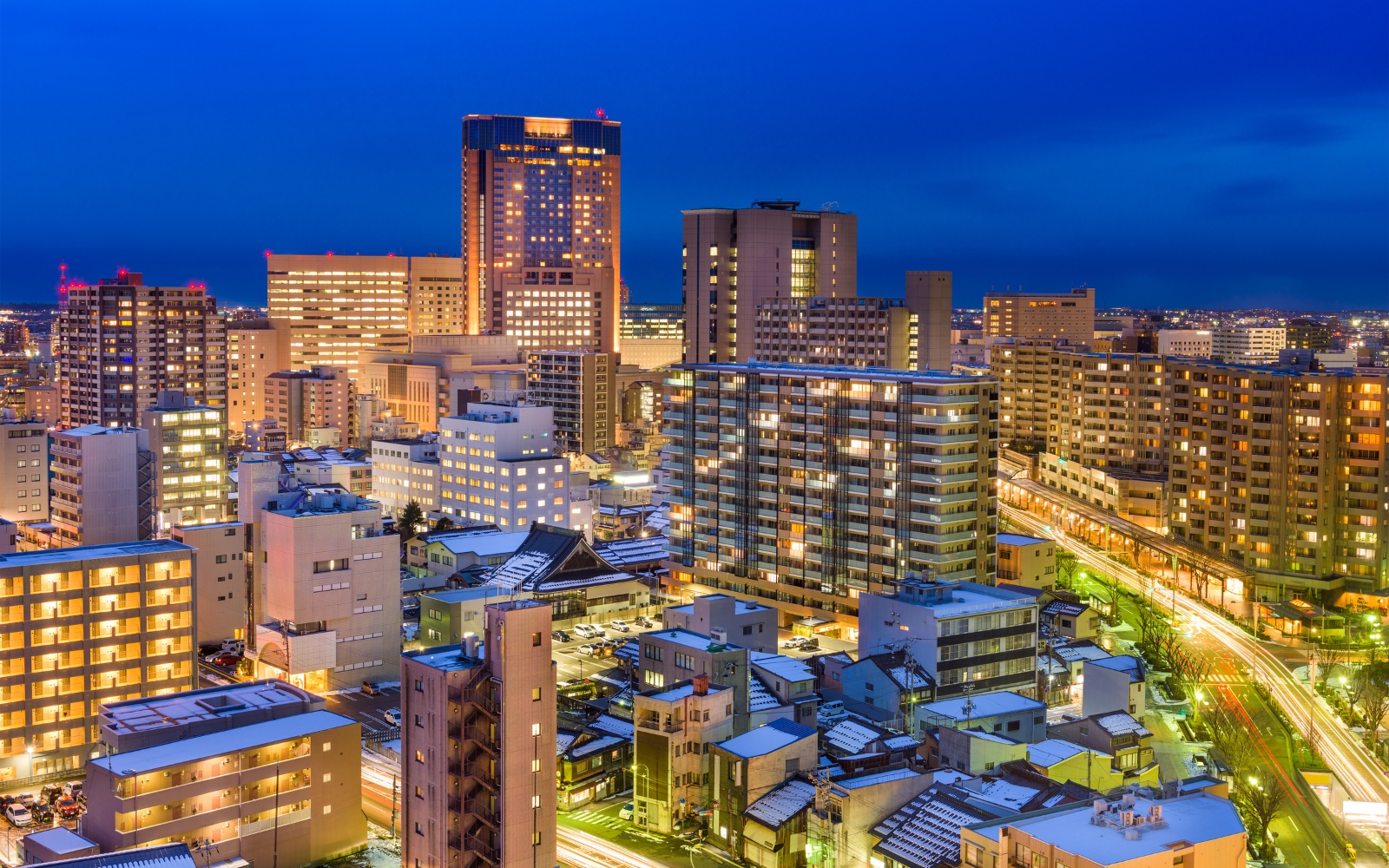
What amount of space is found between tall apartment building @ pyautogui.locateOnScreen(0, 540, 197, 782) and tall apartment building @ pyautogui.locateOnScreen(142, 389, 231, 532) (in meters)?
19.0

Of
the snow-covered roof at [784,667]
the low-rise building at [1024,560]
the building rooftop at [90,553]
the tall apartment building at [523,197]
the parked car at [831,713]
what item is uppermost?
the tall apartment building at [523,197]

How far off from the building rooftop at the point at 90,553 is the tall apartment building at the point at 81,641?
0.02 meters

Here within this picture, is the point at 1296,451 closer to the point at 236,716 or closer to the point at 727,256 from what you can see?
the point at 727,256

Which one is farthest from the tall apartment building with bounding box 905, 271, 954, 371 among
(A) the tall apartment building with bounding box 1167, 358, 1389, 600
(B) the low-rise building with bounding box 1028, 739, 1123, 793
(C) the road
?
(B) the low-rise building with bounding box 1028, 739, 1123, 793

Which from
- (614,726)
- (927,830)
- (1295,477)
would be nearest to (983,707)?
(927,830)

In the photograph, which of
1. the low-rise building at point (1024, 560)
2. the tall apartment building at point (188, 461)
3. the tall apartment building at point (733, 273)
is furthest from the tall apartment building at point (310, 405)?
the low-rise building at point (1024, 560)

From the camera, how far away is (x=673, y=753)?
82.2ft

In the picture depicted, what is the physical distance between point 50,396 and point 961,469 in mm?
59794

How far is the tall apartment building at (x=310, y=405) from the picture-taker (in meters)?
81.6

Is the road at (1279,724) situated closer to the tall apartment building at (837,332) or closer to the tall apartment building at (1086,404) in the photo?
the tall apartment building at (1086,404)

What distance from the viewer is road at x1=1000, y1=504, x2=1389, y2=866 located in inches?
1012

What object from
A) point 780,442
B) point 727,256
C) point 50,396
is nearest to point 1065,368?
point 727,256

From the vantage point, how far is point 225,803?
23312 millimetres

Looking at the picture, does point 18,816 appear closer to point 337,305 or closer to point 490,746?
point 490,746
